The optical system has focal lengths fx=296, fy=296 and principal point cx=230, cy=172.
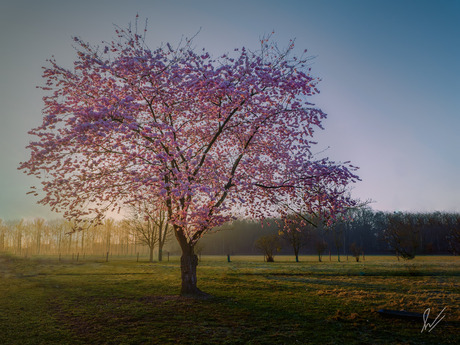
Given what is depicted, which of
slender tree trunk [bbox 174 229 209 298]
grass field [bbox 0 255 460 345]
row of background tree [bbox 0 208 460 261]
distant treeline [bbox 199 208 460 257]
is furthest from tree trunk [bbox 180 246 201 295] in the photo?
row of background tree [bbox 0 208 460 261]

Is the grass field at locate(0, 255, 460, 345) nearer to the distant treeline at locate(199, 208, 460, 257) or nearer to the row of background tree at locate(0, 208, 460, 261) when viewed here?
the distant treeline at locate(199, 208, 460, 257)

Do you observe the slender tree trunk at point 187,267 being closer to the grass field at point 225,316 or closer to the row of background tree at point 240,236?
the grass field at point 225,316

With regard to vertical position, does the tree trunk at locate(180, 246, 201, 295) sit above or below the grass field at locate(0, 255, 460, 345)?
above

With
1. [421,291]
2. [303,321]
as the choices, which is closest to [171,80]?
[303,321]

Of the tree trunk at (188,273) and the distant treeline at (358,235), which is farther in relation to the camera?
the distant treeline at (358,235)

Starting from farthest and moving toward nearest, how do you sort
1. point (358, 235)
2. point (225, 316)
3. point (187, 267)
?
1. point (358, 235)
2. point (187, 267)
3. point (225, 316)

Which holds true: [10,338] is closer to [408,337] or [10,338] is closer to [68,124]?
[68,124]

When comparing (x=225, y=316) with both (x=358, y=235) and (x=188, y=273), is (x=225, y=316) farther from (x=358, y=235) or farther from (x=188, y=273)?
(x=358, y=235)

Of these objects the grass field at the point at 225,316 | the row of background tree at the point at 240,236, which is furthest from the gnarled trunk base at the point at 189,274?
the row of background tree at the point at 240,236

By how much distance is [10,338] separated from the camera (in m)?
9.06

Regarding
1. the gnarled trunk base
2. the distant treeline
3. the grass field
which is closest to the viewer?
the grass field

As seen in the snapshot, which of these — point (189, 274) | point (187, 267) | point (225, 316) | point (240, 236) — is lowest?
point (240, 236)

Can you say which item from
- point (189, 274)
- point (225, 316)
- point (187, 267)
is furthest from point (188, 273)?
point (225, 316)

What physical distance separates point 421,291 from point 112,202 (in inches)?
705
